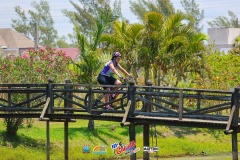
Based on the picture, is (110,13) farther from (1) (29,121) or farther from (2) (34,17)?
(2) (34,17)

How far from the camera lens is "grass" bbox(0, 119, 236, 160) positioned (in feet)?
107

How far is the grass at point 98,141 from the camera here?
107 ft

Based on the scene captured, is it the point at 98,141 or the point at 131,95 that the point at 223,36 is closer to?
the point at 98,141

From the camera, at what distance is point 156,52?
38500 mm

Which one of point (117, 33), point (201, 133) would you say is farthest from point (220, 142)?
point (117, 33)

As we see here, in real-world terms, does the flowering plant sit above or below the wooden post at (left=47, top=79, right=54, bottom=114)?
above

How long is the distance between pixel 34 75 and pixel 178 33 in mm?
8075

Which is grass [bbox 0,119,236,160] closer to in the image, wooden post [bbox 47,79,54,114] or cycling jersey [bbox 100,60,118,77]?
wooden post [bbox 47,79,54,114]
